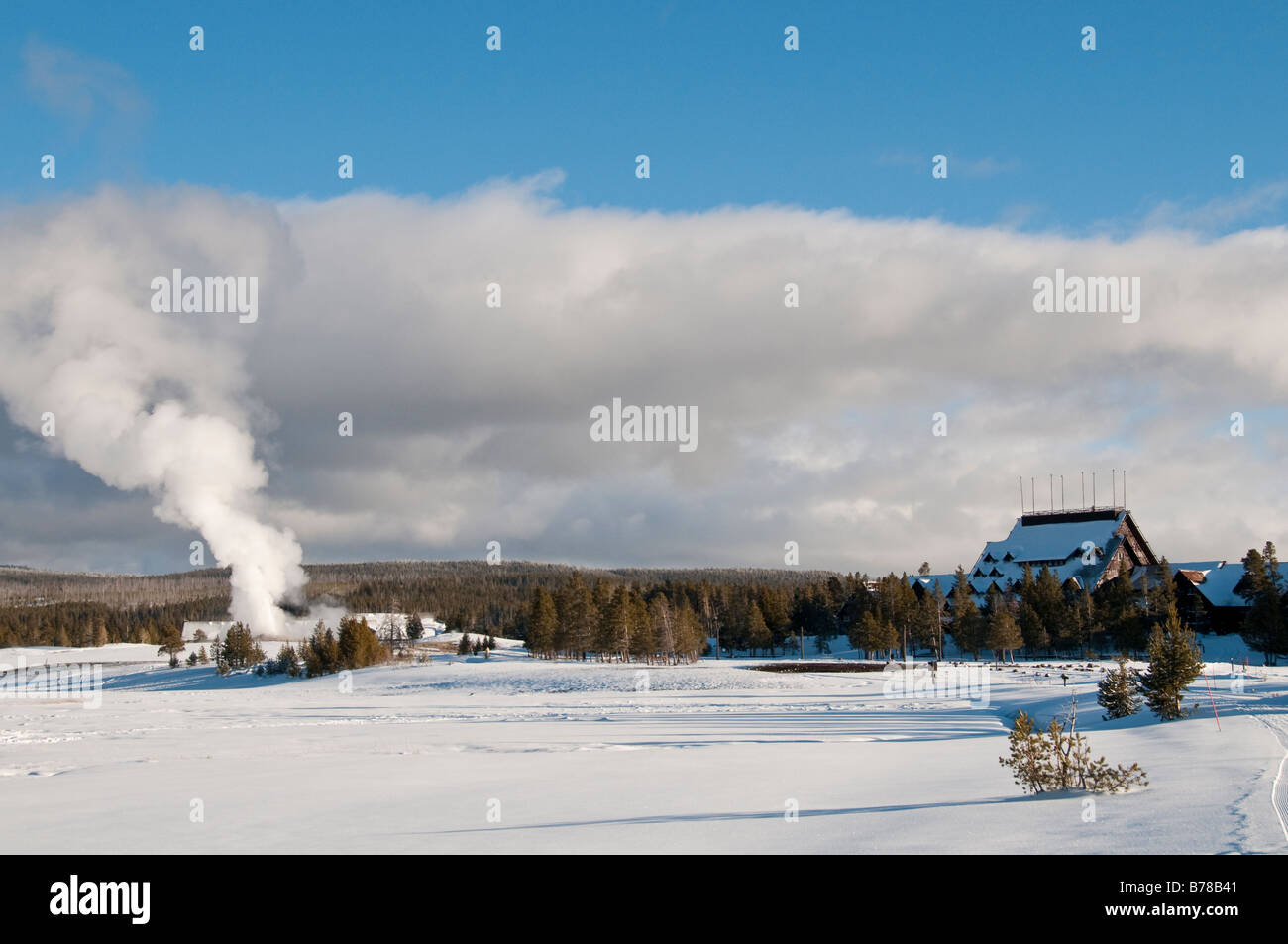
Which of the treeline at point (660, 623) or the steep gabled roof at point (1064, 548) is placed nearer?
the treeline at point (660, 623)

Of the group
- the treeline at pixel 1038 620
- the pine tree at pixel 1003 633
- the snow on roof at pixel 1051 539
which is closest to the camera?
the pine tree at pixel 1003 633

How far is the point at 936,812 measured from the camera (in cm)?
1333

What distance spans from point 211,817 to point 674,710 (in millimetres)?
26366

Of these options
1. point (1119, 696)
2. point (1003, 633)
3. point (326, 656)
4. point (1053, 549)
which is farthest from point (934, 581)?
point (1119, 696)

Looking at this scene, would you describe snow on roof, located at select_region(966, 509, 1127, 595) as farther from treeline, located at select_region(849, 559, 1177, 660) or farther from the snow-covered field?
the snow-covered field

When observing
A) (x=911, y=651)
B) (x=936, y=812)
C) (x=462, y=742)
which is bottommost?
(x=911, y=651)

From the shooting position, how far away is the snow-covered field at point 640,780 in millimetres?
11984

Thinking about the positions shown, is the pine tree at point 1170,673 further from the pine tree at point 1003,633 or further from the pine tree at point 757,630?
the pine tree at point 757,630

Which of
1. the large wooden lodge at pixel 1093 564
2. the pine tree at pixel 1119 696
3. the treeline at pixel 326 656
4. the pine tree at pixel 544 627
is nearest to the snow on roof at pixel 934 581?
the large wooden lodge at pixel 1093 564

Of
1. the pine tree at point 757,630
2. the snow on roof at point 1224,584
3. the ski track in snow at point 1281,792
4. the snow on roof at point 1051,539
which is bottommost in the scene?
the pine tree at point 757,630

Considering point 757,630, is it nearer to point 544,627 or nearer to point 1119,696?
point 544,627
